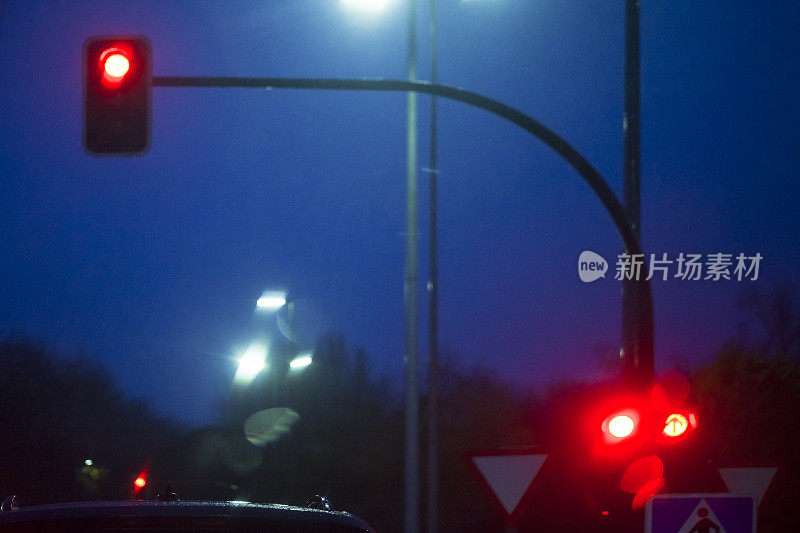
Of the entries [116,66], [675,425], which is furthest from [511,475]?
[116,66]

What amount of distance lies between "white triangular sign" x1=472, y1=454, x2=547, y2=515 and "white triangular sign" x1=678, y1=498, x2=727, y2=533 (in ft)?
3.45

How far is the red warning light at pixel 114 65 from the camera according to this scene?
9.43 meters

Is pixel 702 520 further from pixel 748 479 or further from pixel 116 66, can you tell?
pixel 116 66

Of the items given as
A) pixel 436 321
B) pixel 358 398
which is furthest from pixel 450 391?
pixel 436 321

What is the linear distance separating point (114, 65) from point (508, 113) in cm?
306

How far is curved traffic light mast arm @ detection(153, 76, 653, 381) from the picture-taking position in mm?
9367

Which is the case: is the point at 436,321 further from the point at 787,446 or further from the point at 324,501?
the point at 787,446

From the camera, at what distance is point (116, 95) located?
9.40 metres

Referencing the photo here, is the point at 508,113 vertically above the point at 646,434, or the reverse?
the point at 508,113

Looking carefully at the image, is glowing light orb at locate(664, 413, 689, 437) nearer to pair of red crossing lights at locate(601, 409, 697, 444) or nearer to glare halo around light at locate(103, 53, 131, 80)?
pair of red crossing lights at locate(601, 409, 697, 444)

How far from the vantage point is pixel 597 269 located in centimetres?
1728

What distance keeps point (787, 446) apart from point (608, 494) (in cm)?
2935

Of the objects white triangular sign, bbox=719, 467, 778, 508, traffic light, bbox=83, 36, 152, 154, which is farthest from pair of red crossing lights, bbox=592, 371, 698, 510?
traffic light, bbox=83, 36, 152, 154

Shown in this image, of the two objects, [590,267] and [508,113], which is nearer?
[508,113]
